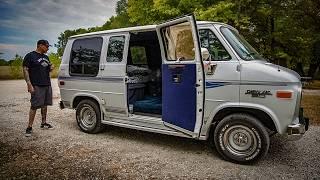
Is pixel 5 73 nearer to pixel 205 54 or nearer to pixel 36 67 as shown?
pixel 36 67

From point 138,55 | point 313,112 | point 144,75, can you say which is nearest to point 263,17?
point 313,112

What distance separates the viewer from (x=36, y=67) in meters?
7.34

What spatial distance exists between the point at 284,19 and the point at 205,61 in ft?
64.1

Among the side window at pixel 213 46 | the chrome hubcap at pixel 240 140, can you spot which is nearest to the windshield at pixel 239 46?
the side window at pixel 213 46

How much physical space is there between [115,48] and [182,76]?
220 centimetres

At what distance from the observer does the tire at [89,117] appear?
759cm

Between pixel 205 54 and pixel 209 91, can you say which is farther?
pixel 209 91

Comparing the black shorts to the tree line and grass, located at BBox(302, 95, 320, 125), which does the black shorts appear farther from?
the tree line

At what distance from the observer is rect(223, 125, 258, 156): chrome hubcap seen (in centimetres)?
547

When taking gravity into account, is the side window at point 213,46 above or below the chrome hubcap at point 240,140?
above

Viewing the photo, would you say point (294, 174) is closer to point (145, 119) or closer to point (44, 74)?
point (145, 119)

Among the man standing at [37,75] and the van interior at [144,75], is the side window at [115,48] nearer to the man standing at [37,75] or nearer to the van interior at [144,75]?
the van interior at [144,75]

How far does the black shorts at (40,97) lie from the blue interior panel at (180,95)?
325 centimetres

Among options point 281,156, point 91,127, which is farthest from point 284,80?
point 91,127
